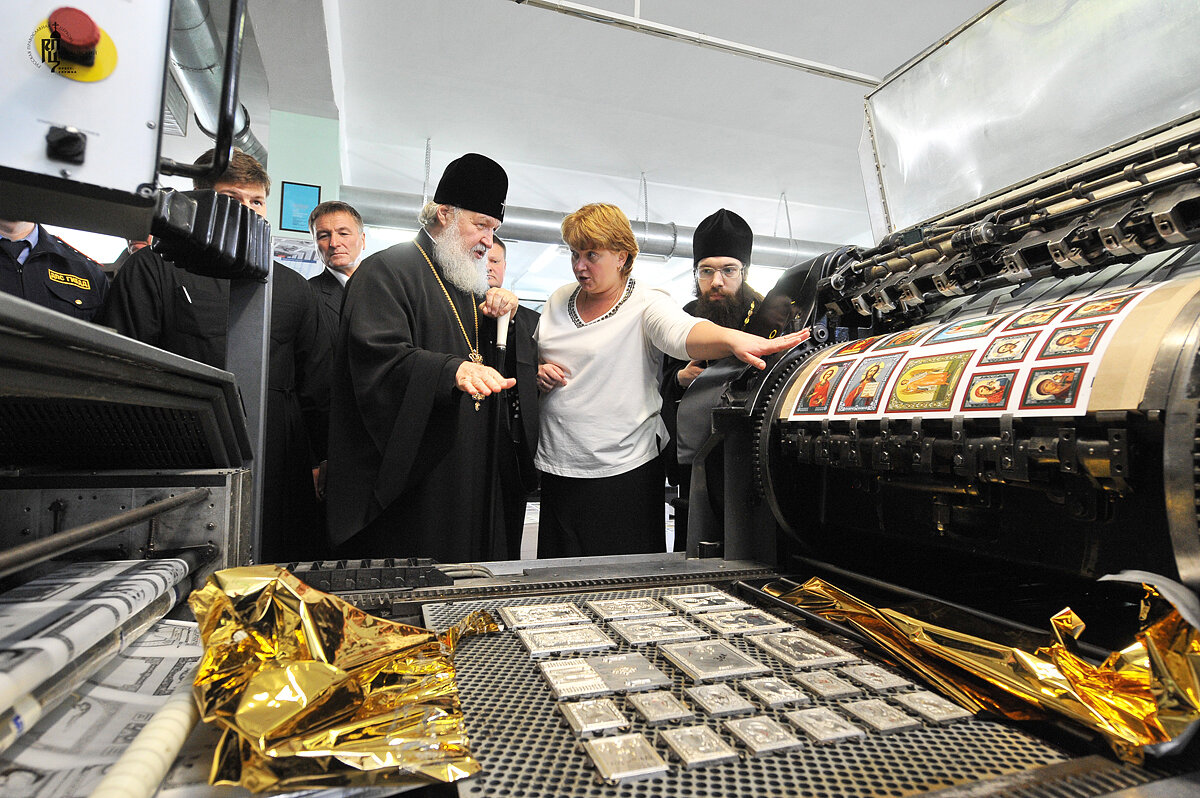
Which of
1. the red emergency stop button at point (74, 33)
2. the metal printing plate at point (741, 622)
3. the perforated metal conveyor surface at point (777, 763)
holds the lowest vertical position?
the perforated metal conveyor surface at point (777, 763)

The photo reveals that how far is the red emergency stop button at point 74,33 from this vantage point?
0.76m

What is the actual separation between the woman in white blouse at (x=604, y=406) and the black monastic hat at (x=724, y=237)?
3.48 ft

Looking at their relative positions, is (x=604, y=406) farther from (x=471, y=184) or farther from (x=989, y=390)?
(x=989, y=390)

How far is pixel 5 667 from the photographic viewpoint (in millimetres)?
589

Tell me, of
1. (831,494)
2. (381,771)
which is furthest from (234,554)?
(831,494)

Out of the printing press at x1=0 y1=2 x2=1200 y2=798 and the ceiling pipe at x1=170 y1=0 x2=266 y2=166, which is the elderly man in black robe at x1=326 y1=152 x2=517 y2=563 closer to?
the printing press at x1=0 y1=2 x2=1200 y2=798

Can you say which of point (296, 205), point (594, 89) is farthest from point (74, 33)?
point (594, 89)

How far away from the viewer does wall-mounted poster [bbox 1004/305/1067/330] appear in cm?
97

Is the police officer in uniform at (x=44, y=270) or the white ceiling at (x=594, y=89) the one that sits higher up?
the white ceiling at (x=594, y=89)

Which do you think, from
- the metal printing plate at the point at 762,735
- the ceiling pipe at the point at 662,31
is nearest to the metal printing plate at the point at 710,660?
the metal printing plate at the point at 762,735

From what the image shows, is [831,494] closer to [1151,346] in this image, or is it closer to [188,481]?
[1151,346]

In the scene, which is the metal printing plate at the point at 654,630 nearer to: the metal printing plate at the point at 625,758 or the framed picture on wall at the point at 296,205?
the metal printing plate at the point at 625,758

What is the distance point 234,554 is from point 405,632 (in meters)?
0.49

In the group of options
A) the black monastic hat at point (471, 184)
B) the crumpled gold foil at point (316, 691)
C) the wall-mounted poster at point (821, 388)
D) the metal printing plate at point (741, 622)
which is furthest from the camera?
the black monastic hat at point (471, 184)
